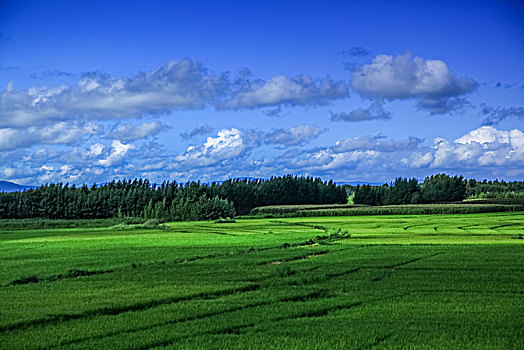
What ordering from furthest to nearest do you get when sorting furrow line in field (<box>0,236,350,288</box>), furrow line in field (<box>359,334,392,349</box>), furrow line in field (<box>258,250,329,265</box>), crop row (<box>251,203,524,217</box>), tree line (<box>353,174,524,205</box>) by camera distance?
1. tree line (<box>353,174,524,205</box>)
2. crop row (<box>251,203,524,217</box>)
3. furrow line in field (<box>258,250,329,265</box>)
4. furrow line in field (<box>0,236,350,288</box>)
5. furrow line in field (<box>359,334,392,349</box>)

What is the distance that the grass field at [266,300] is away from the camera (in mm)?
15766

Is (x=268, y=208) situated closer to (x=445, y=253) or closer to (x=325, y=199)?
(x=325, y=199)

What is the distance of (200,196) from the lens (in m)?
119

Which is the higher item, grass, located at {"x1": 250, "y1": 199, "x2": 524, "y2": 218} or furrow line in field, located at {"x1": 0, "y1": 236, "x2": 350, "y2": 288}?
grass, located at {"x1": 250, "y1": 199, "x2": 524, "y2": 218}

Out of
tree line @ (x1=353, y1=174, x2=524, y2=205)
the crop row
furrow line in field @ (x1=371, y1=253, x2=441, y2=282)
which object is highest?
tree line @ (x1=353, y1=174, x2=524, y2=205)

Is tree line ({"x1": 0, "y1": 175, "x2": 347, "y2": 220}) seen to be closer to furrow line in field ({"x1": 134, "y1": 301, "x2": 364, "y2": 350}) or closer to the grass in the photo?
the grass

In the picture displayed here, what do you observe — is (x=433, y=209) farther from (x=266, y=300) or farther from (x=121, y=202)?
(x=266, y=300)

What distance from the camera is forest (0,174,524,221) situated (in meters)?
111

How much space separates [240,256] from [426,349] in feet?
83.9

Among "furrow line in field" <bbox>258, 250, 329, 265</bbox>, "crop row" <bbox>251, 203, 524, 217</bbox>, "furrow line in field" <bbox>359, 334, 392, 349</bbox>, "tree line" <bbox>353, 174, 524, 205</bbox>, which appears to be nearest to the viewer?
"furrow line in field" <bbox>359, 334, 392, 349</bbox>

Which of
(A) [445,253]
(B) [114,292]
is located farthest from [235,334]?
(A) [445,253]

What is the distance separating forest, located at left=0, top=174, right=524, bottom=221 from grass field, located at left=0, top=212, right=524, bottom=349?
2801 inches

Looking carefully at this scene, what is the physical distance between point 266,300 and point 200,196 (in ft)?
324

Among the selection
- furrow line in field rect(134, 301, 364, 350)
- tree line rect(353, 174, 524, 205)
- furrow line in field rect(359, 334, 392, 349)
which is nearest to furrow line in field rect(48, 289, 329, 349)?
furrow line in field rect(134, 301, 364, 350)
